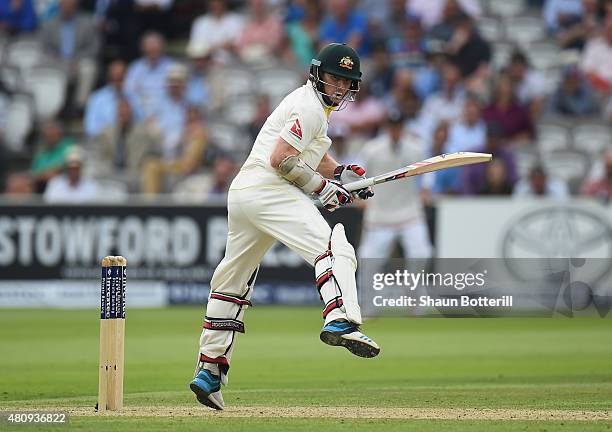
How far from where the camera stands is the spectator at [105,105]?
16609 mm

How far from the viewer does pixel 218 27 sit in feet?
58.2

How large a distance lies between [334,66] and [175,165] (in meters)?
9.10

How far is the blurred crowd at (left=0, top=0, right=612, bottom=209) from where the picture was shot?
1542cm

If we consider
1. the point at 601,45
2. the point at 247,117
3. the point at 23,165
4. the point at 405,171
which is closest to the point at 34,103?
the point at 23,165

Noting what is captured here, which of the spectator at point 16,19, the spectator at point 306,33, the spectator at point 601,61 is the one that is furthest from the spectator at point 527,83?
the spectator at point 16,19

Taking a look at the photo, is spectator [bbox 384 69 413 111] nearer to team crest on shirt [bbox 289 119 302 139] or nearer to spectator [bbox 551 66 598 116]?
spectator [bbox 551 66 598 116]

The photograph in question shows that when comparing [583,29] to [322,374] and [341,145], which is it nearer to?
[341,145]

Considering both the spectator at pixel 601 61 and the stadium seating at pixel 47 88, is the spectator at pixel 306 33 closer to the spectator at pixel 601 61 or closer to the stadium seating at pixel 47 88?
the stadium seating at pixel 47 88

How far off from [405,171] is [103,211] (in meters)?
8.08

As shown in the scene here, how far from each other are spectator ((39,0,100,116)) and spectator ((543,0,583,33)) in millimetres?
6548

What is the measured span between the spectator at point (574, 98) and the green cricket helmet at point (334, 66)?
10.1 meters

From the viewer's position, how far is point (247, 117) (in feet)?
54.8

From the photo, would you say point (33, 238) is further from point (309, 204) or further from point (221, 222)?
point (309, 204)

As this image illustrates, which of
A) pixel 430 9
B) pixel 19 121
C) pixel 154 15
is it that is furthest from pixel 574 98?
pixel 19 121
